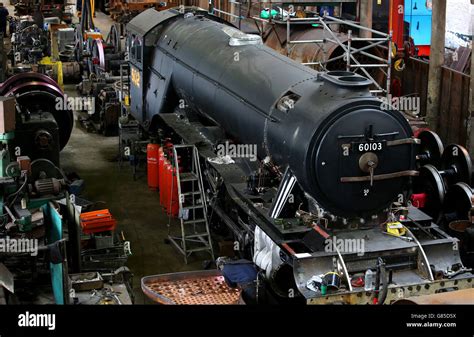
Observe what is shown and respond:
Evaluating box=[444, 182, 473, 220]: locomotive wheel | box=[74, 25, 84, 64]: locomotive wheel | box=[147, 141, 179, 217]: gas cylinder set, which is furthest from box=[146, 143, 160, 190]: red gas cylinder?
box=[74, 25, 84, 64]: locomotive wheel

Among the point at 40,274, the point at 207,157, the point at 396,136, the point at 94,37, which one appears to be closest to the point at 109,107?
the point at 94,37

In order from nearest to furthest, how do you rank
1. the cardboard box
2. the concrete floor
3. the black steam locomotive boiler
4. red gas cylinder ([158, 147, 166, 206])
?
the black steam locomotive boiler
the cardboard box
the concrete floor
red gas cylinder ([158, 147, 166, 206])

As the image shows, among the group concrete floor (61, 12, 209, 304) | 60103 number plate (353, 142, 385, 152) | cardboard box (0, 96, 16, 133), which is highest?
cardboard box (0, 96, 16, 133)

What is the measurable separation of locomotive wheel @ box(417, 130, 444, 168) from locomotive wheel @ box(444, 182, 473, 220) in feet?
4.51

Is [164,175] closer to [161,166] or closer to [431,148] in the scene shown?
[161,166]

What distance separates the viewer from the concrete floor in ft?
37.2

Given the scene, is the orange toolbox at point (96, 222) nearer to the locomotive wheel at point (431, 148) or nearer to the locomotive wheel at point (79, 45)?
the locomotive wheel at point (431, 148)

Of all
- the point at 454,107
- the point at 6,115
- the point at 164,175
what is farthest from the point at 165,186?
the point at 454,107

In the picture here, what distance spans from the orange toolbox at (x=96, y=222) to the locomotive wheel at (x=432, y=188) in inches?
167

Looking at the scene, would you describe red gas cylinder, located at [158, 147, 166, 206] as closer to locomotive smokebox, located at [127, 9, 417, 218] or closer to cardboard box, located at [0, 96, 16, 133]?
locomotive smokebox, located at [127, 9, 417, 218]

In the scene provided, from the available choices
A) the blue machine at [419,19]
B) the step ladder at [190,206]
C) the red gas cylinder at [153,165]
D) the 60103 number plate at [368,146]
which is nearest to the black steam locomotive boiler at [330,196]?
the 60103 number plate at [368,146]

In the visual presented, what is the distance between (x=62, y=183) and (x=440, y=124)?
849cm

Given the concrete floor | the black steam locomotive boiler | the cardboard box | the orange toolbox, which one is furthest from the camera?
the concrete floor

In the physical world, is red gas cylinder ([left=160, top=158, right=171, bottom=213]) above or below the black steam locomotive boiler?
below
